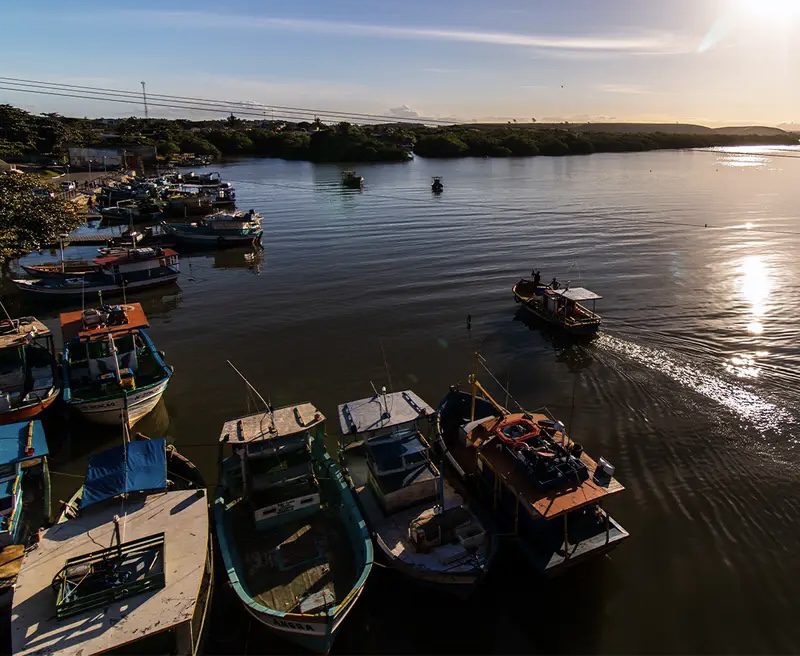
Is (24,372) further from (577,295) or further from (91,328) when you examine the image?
(577,295)

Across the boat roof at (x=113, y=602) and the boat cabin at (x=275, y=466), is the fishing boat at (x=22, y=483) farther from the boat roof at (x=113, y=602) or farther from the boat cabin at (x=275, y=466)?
the boat cabin at (x=275, y=466)

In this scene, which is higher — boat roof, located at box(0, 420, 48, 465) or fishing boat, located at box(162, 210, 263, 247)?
fishing boat, located at box(162, 210, 263, 247)

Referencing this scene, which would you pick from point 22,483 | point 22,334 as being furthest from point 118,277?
point 22,483

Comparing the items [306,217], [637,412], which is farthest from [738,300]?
[306,217]

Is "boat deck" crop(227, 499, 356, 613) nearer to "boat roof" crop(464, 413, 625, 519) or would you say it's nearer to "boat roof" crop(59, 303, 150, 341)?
"boat roof" crop(464, 413, 625, 519)

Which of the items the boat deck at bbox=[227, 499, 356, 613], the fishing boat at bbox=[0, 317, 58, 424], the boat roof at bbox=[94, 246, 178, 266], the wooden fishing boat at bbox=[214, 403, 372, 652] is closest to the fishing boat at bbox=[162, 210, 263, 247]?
the boat roof at bbox=[94, 246, 178, 266]

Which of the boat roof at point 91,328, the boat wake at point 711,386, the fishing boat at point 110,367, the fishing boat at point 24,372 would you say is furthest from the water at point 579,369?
the boat roof at point 91,328
